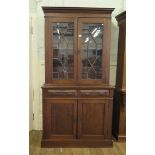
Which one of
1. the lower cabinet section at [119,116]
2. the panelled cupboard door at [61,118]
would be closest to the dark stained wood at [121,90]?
the lower cabinet section at [119,116]

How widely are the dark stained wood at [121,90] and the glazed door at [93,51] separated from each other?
29 cm

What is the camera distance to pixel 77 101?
284 cm

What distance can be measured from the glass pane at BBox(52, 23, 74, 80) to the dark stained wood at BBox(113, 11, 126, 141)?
2.61 feet

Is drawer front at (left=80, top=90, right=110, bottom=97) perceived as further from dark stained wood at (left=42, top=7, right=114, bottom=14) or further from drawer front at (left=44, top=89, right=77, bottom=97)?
dark stained wood at (left=42, top=7, right=114, bottom=14)

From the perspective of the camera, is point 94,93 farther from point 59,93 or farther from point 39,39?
point 39,39

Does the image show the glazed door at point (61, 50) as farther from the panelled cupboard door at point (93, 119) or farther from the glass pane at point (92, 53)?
the panelled cupboard door at point (93, 119)

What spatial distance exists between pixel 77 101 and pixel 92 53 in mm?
757

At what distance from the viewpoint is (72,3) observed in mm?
3207

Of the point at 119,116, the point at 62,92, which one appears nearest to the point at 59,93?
the point at 62,92

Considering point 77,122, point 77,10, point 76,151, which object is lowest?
point 76,151

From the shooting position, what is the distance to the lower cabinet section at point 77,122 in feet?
9.31
